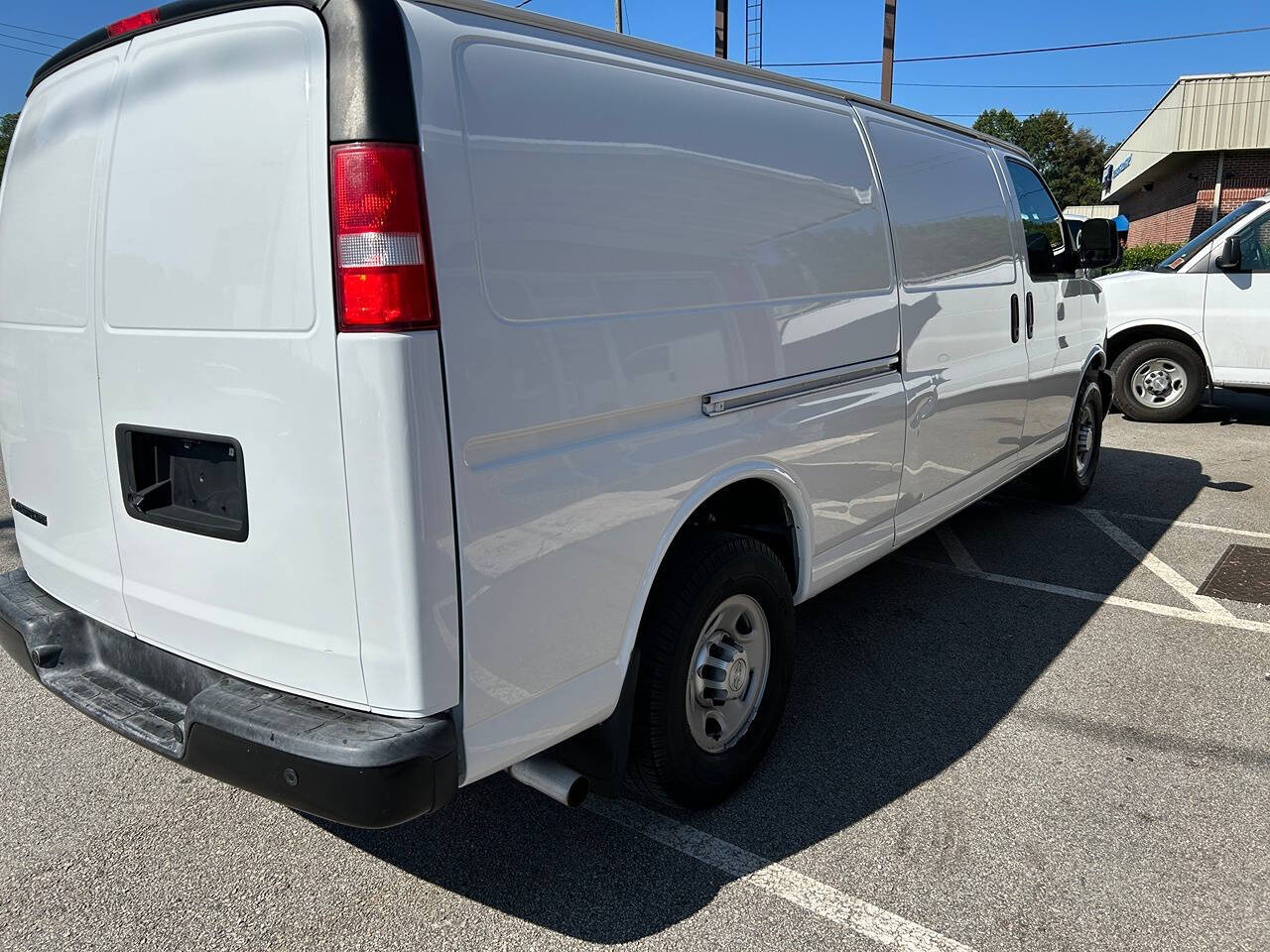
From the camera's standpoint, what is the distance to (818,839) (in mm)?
2842

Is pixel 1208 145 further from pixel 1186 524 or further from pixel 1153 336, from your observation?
pixel 1186 524

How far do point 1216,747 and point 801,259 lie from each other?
2243 mm

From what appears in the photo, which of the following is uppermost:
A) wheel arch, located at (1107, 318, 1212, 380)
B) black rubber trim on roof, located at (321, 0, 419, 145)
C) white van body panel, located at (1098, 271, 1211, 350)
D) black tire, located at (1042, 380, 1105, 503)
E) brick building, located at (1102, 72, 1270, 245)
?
brick building, located at (1102, 72, 1270, 245)

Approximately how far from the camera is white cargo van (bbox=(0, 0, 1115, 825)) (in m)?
1.95

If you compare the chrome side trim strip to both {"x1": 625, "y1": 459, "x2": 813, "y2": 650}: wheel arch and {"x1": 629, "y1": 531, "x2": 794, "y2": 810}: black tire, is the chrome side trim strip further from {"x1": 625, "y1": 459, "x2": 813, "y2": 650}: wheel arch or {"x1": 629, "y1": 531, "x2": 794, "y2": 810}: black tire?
{"x1": 629, "y1": 531, "x2": 794, "y2": 810}: black tire

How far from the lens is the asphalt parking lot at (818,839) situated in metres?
2.47

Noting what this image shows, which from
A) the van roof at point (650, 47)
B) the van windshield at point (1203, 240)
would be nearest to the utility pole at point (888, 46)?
the van windshield at point (1203, 240)

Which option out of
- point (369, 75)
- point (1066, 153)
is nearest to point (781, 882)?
point (369, 75)

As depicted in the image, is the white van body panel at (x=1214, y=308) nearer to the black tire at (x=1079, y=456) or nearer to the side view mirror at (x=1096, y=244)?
the black tire at (x=1079, y=456)

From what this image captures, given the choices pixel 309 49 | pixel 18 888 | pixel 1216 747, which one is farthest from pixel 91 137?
pixel 1216 747

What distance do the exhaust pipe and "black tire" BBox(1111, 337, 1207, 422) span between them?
8.38 m

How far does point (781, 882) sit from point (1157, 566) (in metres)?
3.68

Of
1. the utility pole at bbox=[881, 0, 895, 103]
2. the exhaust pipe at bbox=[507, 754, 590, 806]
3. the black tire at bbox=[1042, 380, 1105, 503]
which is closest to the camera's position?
the exhaust pipe at bbox=[507, 754, 590, 806]

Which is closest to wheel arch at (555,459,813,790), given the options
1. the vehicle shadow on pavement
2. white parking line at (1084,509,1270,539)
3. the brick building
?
the vehicle shadow on pavement
